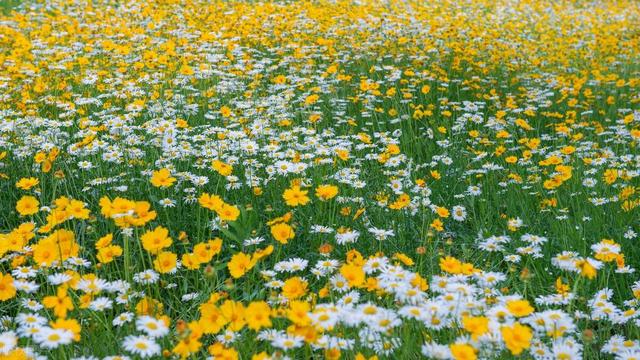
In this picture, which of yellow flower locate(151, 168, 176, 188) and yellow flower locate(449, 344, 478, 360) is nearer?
yellow flower locate(449, 344, 478, 360)

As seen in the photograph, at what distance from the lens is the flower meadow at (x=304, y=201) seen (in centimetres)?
181

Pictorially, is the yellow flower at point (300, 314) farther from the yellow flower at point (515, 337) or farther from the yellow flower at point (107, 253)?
the yellow flower at point (107, 253)

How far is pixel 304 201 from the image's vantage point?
2652 millimetres

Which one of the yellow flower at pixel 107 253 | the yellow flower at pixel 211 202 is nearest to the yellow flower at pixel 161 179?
the yellow flower at pixel 211 202

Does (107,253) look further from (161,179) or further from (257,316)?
(257,316)

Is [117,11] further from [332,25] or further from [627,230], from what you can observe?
[627,230]

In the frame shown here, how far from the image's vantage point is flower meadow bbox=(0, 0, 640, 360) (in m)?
1.81

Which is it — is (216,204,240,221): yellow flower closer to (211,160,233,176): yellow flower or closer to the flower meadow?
the flower meadow

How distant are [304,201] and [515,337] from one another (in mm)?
1266

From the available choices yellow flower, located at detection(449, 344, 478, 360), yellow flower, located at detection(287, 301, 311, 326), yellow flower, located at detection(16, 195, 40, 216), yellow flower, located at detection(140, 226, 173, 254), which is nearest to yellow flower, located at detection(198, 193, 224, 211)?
yellow flower, located at detection(140, 226, 173, 254)

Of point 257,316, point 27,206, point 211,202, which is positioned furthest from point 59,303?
point 27,206

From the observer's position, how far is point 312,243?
9.66 feet

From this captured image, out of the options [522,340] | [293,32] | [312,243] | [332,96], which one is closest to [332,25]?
[293,32]

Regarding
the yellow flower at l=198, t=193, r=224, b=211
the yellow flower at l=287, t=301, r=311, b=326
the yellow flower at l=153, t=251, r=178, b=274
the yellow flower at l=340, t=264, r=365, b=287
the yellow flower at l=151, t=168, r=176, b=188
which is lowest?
the yellow flower at l=151, t=168, r=176, b=188
